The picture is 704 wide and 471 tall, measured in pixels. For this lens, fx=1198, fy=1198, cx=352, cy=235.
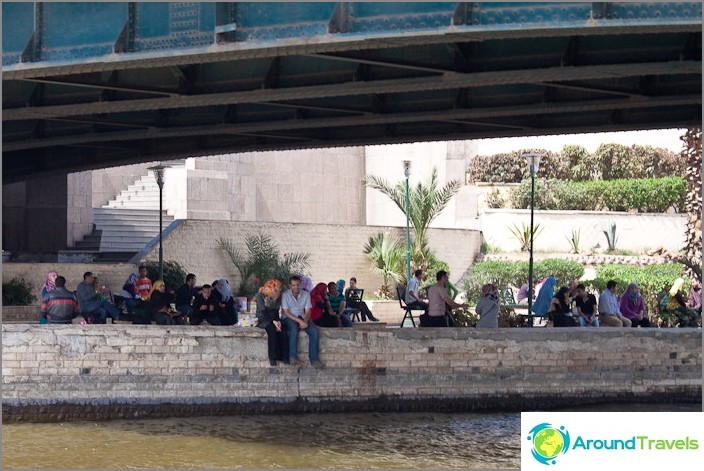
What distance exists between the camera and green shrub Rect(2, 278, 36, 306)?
80.8 feet

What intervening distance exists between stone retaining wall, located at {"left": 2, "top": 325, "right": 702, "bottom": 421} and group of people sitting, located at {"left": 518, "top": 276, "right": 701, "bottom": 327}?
159 cm

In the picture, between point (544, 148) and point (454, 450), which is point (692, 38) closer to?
point (454, 450)

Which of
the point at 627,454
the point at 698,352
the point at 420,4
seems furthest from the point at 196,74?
the point at 627,454

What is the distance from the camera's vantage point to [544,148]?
37500 millimetres

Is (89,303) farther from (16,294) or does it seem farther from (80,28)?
(16,294)

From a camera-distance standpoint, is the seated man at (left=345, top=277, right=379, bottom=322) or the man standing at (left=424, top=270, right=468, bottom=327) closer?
the man standing at (left=424, top=270, right=468, bottom=327)

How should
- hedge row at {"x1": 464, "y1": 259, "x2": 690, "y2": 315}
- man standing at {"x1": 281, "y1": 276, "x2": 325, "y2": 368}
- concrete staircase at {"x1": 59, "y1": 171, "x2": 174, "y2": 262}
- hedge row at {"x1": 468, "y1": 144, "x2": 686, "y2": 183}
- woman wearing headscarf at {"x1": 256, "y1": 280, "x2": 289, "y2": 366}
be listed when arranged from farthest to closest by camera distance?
hedge row at {"x1": 468, "y1": 144, "x2": 686, "y2": 183} < concrete staircase at {"x1": 59, "y1": 171, "x2": 174, "y2": 262} < hedge row at {"x1": 464, "y1": 259, "x2": 690, "y2": 315} < woman wearing headscarf at {"x1": 256, "y1": 280, "x2": 289, "y2": 366} < man standing at {"x1": 281, "y1": 276, "x2": 325, "y2": 368}

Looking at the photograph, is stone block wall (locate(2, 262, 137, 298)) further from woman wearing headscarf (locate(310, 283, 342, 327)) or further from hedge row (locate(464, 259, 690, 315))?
woman wearing headscarf (locate(310, 283, 342, 327))

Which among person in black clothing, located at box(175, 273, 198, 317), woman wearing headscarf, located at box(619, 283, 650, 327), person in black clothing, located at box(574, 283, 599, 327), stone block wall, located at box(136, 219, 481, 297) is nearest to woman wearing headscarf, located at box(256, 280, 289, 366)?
person in black clothing, located at box(175, 273, 198, 317)

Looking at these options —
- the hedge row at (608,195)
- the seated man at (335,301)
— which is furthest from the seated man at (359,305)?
the hedge row at (608,195)

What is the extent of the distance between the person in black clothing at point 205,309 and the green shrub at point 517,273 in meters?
13.7

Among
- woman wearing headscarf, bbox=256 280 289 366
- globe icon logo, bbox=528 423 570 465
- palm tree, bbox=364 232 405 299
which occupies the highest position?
palm tree, bbox=364 232 405 299

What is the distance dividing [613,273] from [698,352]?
13.6 metres

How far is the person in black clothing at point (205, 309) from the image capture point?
55.7ft
